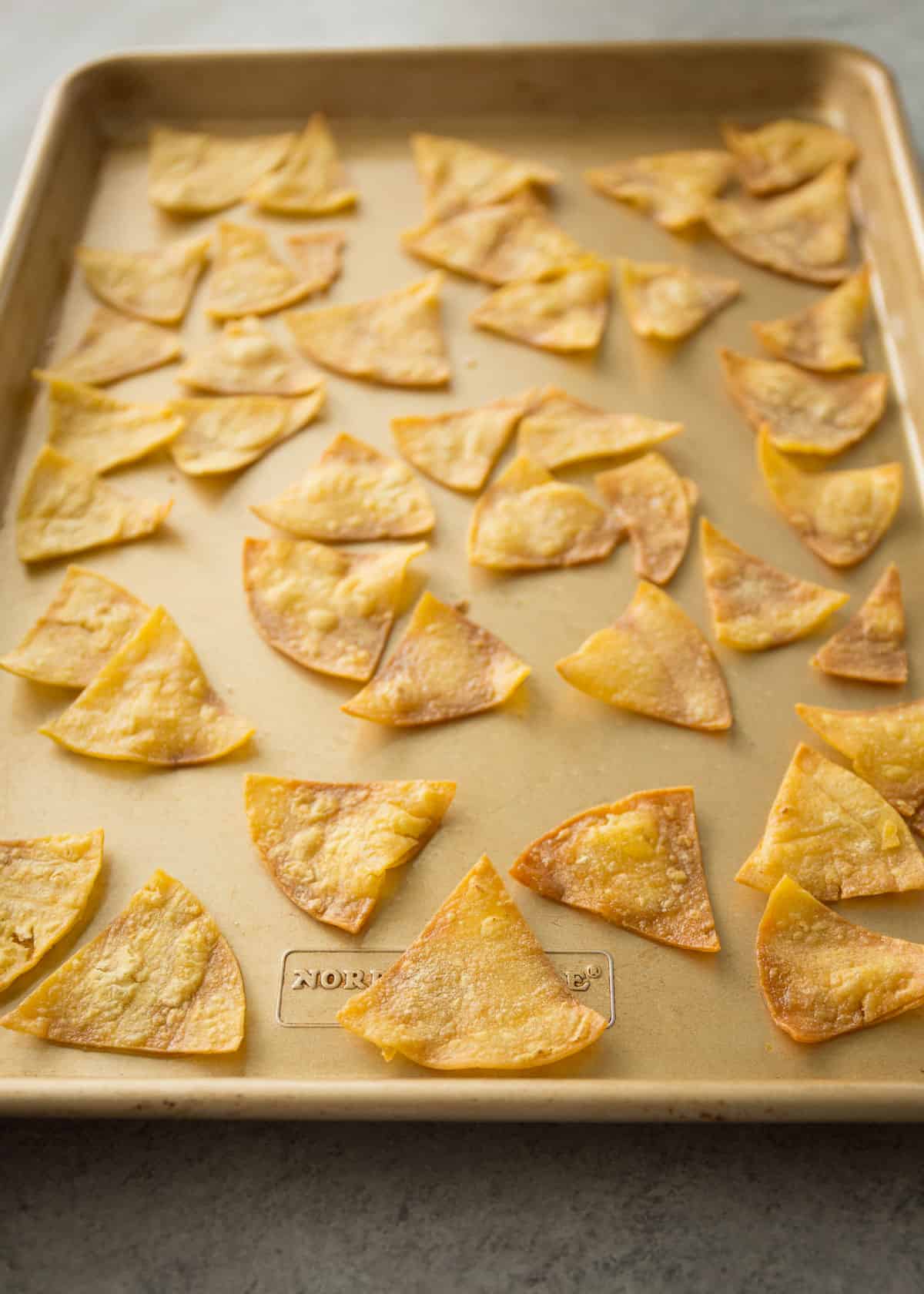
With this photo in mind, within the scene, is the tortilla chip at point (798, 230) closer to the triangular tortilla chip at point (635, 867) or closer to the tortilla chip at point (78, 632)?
the triangular tortilla chip at point (635, 867)

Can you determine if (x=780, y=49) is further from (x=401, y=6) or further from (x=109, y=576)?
(x=109, y=576)

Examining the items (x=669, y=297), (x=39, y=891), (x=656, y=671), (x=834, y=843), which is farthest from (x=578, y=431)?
(x=39, y=891)

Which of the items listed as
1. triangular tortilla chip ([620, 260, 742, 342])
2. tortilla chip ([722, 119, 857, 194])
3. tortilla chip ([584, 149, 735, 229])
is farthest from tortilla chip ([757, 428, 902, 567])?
tortilla chip ([722, 119, 857, 194])

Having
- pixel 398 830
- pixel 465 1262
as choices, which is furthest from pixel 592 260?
pixel 465 1262

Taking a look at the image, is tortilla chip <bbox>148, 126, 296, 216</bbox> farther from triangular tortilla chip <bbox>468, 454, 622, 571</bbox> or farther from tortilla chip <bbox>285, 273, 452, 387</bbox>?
triangular tortilla chip <bbox>468, 454, 622, 571</bbox>

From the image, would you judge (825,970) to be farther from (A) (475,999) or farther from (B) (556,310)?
(B) (556,310)

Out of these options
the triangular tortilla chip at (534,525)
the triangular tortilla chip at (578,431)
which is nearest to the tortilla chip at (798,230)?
the triangular tortilla chip at (578,431)

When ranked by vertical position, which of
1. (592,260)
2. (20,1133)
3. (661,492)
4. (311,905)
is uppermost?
(592,260)
